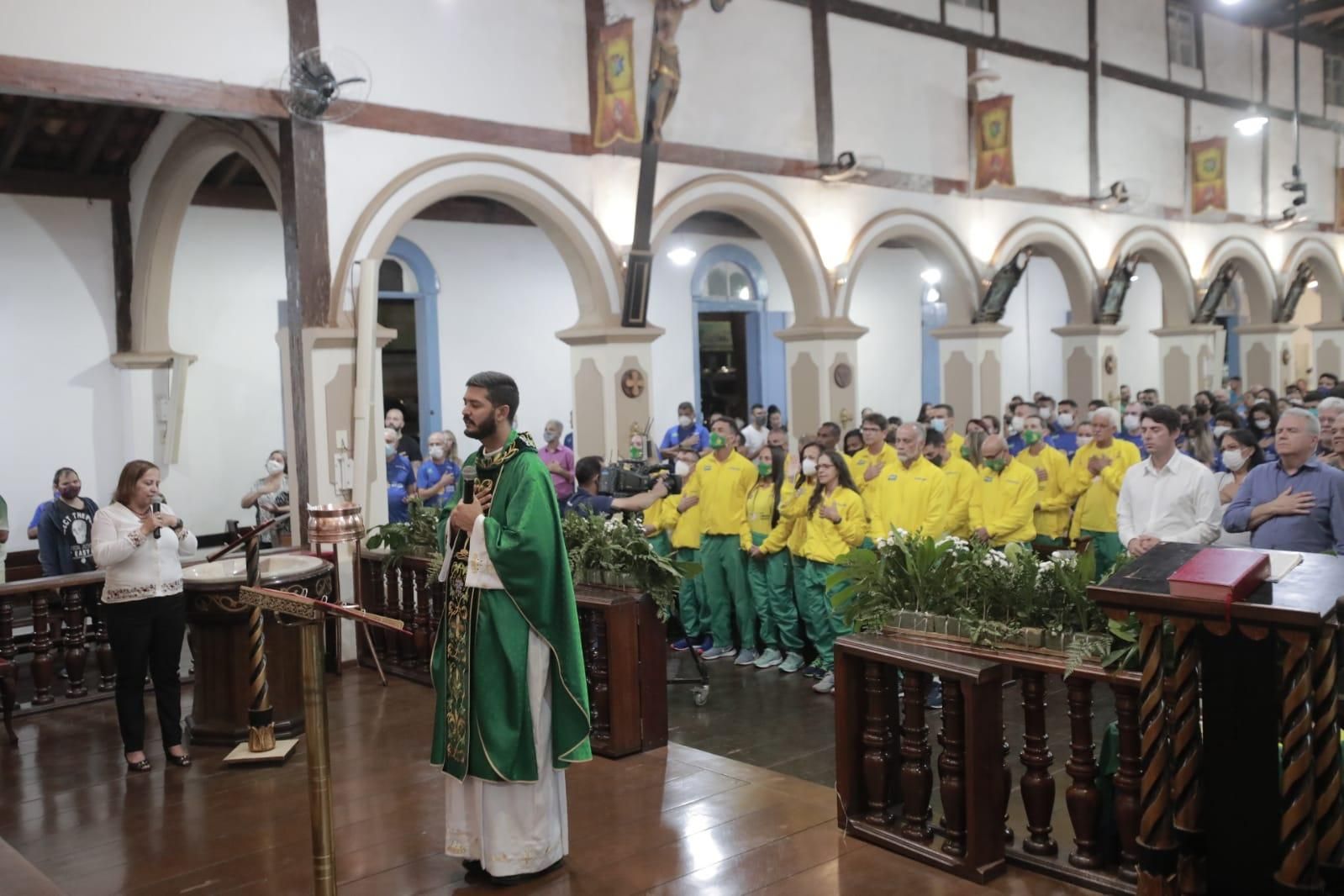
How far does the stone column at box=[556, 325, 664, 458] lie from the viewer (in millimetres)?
10828

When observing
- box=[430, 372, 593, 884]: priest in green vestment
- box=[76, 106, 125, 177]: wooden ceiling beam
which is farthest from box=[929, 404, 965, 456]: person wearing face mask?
box=[76, 106, 125, 177]: wooden ceiling beam

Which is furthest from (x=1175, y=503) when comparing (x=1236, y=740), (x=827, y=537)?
(x=1236, y=740)

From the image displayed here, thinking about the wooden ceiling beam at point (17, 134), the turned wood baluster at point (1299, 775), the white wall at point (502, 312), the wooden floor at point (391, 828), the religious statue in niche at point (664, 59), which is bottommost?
the wooden floor at point (391, 828)

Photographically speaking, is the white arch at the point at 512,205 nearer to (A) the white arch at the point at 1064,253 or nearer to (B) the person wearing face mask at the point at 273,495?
(B) the person wearing face mask at the point at 273,495

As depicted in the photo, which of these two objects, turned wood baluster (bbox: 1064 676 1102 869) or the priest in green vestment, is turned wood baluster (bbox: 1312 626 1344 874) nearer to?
turned wood baluster (bbox: 1064 676 1102 869)

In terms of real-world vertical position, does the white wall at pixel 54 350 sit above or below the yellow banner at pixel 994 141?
below

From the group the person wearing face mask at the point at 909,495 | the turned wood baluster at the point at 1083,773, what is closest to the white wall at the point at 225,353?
the person wearing face mask at the point at 909,495

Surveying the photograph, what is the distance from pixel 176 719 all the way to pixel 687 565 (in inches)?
109

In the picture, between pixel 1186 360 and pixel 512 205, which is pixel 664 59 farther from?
pixel 1186 360

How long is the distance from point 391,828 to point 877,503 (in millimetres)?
4180

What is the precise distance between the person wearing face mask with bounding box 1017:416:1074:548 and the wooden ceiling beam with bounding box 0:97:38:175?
864 cm

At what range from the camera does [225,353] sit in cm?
1277

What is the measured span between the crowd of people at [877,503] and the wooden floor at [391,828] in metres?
1.99

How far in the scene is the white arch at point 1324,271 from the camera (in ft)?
66.7
